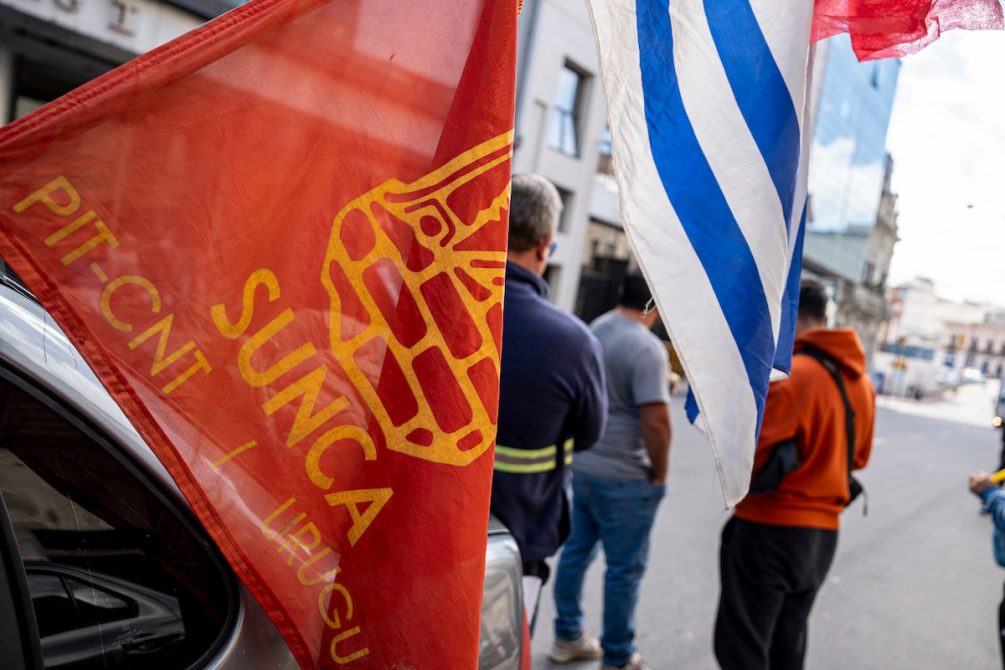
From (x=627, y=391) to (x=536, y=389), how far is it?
114 centimetres

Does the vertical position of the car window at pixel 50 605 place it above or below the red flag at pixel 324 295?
below

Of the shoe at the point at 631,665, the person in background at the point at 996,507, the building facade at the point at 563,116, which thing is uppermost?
the building facade at the point at 563,116

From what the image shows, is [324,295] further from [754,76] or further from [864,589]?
[864,589]

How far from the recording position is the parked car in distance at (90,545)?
3.78ft

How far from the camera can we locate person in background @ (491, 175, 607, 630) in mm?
2645

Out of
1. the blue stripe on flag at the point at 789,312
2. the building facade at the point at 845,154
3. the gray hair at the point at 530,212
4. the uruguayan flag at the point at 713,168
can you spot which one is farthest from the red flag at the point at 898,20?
the building facade at the point at 845,154

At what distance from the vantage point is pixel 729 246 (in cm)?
135

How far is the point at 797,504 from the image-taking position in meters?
3.07

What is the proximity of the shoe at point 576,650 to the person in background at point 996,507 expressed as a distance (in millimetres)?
1898

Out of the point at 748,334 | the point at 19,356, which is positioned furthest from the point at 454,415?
the point at 19,356

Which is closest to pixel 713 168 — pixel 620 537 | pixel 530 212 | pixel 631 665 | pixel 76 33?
pixel 530 212

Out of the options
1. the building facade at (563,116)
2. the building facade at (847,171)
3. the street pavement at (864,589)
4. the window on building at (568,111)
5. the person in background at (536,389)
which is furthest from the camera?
the building facade at (847,171)

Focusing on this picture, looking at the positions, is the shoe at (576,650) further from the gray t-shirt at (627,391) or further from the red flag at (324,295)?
the red flag at (324,295)

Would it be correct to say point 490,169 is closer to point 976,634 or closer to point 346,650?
point 346,650
